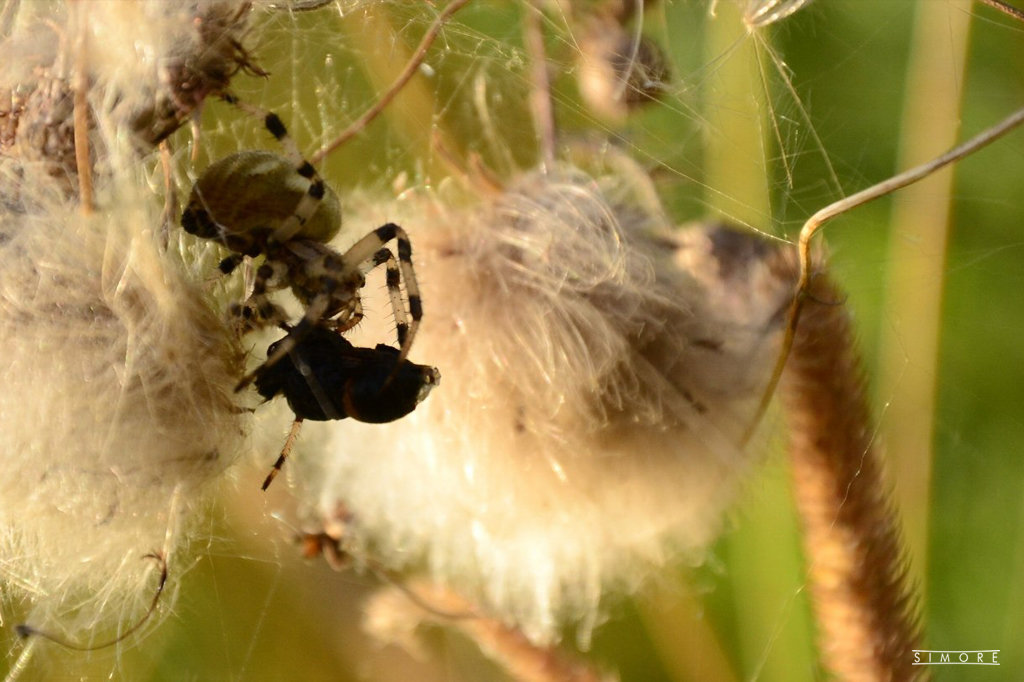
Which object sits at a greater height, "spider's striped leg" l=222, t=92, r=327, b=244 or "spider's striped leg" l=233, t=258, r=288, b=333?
"spider's striped leg" l=222, t=92, r=327, b=244

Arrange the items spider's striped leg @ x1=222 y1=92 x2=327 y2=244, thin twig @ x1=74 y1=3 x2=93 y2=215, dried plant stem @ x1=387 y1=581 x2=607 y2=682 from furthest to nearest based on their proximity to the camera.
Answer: dried plant stem @ x1=387 y1=581 x2=607 y2=682
spider's striped leg @ x1=222 y1=92 x2=327 y2=244
thin twig @ x1=74 y1=3 x2=93 y2=215

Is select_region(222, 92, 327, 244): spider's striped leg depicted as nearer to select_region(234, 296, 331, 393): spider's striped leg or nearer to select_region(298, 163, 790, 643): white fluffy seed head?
select_region(234, 296, 331, 393): spider's striped leg

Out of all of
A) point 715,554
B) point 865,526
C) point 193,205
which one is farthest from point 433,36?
point 715,554

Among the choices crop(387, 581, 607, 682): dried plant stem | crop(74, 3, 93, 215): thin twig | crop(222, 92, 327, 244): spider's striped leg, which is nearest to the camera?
crop(74, 3, 93, 215): thin twig

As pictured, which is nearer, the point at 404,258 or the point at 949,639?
the point at 404,258

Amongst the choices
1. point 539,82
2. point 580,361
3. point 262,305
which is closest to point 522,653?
point 580,361

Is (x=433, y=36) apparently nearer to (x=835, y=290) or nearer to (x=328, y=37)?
(x=328, y=37)

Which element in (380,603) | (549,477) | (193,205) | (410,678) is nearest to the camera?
(193,205)
